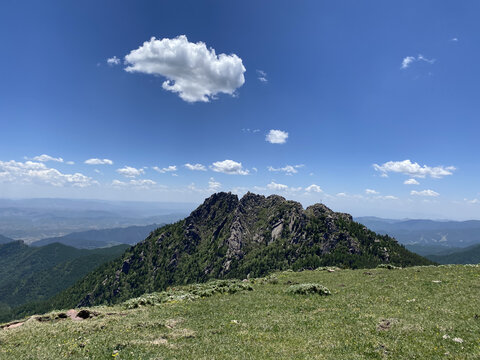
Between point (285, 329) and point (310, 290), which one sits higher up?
point (285, 329)

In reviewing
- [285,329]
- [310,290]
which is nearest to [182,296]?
[310,290]

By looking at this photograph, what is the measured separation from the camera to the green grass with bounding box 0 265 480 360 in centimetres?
1642

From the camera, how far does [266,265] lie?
19125 centimetres

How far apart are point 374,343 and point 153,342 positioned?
1530 cm

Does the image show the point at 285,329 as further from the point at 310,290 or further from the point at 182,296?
the point at 182,296

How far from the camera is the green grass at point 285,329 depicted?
16.4 metres

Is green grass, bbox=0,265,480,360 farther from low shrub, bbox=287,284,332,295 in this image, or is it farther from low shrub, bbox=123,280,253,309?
low shrub, bbox=123,280,253,309

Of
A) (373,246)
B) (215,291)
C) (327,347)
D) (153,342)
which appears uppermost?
(327,347)

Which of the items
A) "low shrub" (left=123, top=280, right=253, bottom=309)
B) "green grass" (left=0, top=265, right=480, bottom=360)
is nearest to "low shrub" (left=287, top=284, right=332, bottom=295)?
"green grass" (left=0, top=265, right=480, bottom=360)

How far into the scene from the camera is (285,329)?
2080 cm

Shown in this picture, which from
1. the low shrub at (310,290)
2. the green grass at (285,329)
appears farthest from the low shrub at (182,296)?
the low shrub at (310,290)

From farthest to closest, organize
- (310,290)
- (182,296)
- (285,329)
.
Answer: (182,296) < (310,290) < (285,329)

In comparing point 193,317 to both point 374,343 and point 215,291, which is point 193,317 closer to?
point 215,291

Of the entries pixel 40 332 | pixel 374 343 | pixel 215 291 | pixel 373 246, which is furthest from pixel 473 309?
pixel 373 246
